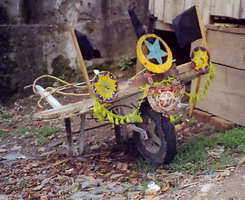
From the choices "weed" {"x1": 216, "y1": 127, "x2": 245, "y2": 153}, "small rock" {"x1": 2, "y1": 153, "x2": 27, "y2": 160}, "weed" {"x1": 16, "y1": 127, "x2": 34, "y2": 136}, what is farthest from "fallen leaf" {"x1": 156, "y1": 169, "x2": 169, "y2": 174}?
"weed" {"x1": 16, "y1": 127, "x2": 34, "y2": 136}

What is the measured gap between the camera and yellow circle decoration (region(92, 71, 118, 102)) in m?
4.58

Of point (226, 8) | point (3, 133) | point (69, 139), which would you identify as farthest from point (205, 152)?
point (3, 133)

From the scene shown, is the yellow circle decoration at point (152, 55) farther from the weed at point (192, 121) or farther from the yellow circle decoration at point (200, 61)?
the weed at point (192, 121)

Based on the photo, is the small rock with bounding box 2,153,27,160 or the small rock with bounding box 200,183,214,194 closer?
the small rock with bounding box 200,183,214,194

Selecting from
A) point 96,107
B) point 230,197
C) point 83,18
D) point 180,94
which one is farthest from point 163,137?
point 83,18

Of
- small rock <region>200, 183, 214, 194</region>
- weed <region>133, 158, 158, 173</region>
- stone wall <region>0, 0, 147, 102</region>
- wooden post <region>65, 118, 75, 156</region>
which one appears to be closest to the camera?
small rock <region>200, 183, 214, 194</region>

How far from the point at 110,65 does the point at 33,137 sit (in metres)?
3.27

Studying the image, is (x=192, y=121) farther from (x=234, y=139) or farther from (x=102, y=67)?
(x=102, y=67)

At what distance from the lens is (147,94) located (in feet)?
15.5

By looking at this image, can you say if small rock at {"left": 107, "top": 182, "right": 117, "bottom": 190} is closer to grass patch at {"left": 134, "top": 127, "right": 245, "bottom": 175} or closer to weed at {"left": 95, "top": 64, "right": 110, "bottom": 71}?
grass patch at {"left": 134, "top": 127, "right": 245, "bottom": 175}

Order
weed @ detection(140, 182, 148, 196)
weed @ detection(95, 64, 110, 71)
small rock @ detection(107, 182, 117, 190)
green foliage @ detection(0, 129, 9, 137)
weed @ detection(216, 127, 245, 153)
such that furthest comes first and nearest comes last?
weed @ detection(95, 64, 110, 71), green foliage @ detection(0, 129, 9, 137), weed @ detection(216, 127, 245, 153), small rock @ detection(107, 182, 117, 190), weed @ detection(140, 182, 148, 196)

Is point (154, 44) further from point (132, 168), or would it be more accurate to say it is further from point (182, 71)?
point (132, 168)

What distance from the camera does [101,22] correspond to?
9.48 meters

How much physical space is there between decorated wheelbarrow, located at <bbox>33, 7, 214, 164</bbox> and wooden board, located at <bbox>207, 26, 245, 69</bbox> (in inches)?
35.6
